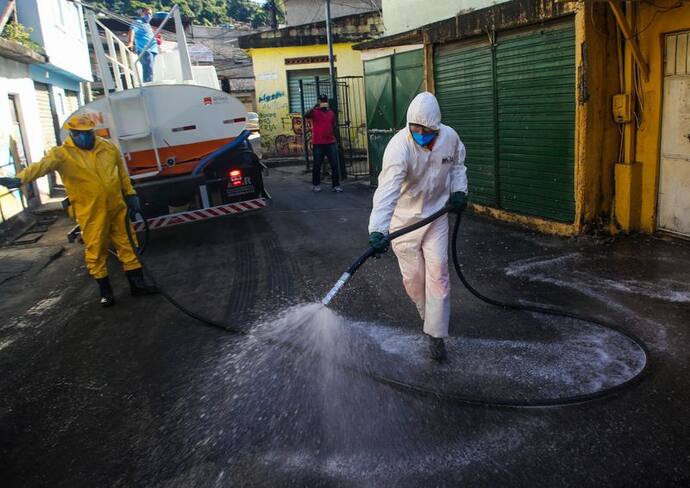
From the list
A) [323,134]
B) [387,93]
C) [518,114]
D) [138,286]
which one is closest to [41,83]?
[323,134]

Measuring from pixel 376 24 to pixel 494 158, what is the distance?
43.5 feet

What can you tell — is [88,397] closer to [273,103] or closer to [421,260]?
[421,260]

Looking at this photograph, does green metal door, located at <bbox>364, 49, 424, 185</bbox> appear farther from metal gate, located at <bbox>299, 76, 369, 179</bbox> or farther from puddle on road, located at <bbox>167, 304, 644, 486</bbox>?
puddle on road, located at <bbox>167, 304, 644, 486</bbox>

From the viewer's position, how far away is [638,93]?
655 cm

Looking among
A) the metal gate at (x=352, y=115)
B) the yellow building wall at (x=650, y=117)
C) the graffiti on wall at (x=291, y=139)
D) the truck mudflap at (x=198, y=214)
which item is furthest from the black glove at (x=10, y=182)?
the graffiti on wall at (x=291, y=139)

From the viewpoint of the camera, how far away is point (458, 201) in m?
4.21

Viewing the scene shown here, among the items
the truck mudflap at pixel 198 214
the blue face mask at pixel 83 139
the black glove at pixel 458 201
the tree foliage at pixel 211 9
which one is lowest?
the truck mudflap at pixel 198 214

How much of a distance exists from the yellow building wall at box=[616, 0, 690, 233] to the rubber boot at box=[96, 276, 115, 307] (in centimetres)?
567

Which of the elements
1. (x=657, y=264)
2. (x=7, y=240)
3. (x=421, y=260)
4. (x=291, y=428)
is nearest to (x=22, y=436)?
(x=291, y=428)

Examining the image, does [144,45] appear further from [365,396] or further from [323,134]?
[365,396]

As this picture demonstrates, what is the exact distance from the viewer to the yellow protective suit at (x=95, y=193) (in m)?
5.71

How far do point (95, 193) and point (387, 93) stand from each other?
23.1 ft

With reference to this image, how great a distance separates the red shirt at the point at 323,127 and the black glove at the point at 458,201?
8.21m

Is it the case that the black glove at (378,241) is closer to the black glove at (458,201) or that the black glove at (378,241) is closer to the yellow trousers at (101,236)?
the black glove at (458,201)
